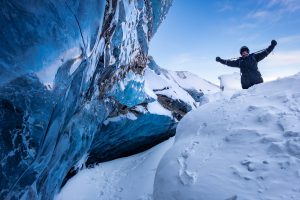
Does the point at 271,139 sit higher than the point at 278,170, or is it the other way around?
the point at 271,139

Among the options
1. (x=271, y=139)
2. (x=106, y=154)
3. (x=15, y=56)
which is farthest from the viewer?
(x=106, y=154)

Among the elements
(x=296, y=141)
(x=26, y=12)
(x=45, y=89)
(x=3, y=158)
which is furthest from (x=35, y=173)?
(x=296, y=141)

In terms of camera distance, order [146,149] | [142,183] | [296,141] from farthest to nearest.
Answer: [146,149] → [142,183] → [296,141]

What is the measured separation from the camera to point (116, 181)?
8133 mm

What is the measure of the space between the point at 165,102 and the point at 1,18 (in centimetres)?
939

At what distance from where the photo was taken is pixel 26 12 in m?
2.27

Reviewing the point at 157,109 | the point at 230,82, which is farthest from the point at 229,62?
the point at 157,109

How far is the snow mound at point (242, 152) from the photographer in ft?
10.3

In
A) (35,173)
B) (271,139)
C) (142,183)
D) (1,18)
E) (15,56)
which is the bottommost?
(142,183)

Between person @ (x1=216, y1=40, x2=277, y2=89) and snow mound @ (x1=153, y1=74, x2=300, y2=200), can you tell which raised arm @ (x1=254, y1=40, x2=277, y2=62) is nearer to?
person @ (x1=216, y1=40, x2=277, y2=89)

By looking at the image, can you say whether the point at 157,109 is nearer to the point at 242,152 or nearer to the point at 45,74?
the point at 242,152

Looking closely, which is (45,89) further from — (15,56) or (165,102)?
(165,102)

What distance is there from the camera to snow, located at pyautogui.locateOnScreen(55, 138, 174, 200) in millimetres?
6883

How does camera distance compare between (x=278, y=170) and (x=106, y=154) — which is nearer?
(x=278, y=170)
